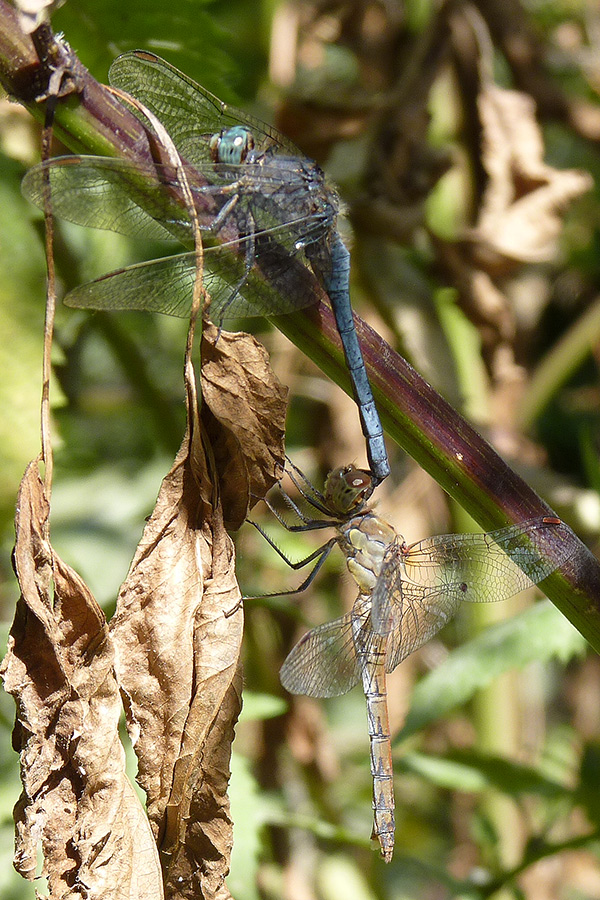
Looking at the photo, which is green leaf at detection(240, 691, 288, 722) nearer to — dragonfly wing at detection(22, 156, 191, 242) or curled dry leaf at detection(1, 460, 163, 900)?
curled dry leaf at detection(1, 460, 163, 900)

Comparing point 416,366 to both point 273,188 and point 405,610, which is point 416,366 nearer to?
point 405,610

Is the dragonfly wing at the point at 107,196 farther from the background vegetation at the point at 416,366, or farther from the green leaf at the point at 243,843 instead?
the green leaf at the point at 243,843

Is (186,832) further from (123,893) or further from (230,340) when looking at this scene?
(230,340)

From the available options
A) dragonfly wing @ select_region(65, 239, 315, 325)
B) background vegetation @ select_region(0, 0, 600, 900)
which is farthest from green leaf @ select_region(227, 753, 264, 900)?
dragonfly wing @ select_region(65, 239, 315, 325)

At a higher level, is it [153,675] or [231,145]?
[231,145]

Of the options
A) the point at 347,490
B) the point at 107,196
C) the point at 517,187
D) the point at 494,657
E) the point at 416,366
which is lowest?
the point at 494,657

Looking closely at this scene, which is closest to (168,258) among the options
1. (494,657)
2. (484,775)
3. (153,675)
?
(153,675)

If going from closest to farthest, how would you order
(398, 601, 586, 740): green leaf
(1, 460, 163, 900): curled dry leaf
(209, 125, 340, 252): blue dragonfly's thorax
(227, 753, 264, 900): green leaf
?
(1, 460, 163, 900): curled dry leaf, (209, 125, 340, 252): blue dragonfly's thorax, (227, 753, 264, 900): green leaf, (398, 601, 586, 740): green leaf
